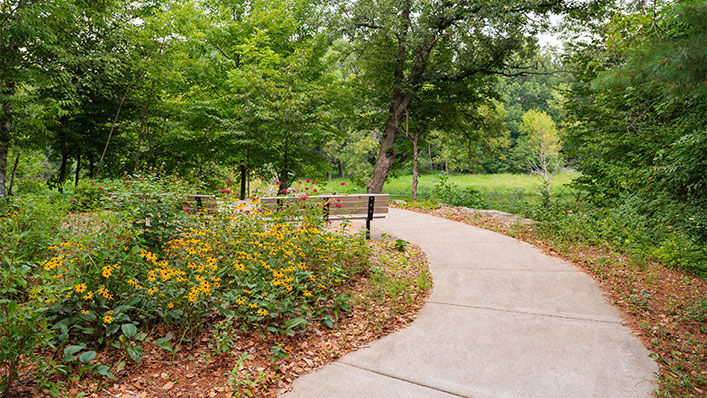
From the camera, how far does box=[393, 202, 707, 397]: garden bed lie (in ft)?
9.39

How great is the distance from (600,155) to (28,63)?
14.2 meters

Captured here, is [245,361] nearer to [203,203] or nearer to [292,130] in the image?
[203,203]

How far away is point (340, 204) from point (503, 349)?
12.7 ft

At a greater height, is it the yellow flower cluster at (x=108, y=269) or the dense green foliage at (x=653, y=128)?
the dense green foliage at (x=653, y=128)

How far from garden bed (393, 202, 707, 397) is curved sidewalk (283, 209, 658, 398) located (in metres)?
0.14

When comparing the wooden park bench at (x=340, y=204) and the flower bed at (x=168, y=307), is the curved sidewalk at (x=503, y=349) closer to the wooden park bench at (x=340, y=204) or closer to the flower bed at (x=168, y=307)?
the flower bed at (x=168, y=307)

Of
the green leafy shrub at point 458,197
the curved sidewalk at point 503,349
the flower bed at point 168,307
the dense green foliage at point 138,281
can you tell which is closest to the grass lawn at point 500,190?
the green leafy shrub at point 458,197

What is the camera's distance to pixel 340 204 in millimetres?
6531

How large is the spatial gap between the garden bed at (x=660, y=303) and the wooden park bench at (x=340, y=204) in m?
3.05

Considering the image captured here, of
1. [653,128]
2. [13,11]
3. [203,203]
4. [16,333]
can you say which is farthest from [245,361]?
[653,128]

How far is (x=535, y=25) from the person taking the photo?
11109 millimetres

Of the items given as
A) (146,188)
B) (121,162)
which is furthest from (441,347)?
(121,162)

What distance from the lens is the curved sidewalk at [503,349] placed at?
266cm

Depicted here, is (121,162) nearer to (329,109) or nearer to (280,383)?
(329,109)
